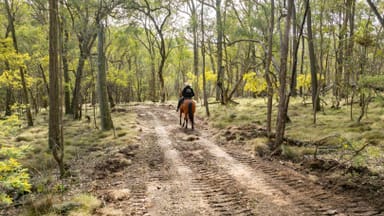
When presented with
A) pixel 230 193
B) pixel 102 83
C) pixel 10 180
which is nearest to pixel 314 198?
pixel 230 193

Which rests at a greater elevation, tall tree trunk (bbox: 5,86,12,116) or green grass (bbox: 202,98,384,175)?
tall tree trunk (bbox: 5,86,12,116)

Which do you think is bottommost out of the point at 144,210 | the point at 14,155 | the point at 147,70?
the point at 144,210

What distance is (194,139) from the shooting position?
39.5ft

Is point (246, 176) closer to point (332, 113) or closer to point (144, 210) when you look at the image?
point (144, 210)

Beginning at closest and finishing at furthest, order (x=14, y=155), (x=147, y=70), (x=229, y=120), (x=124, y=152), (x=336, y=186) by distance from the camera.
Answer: (x=14, y=155) < (x=336, y=186) < (x=124, y=152) < (x=229, y=120) < (x=147, y=70)

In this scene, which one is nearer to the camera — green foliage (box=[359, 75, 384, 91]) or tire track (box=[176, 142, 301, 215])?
tire track (box=[176, 142, 301, 215])

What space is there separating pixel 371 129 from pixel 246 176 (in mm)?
7501

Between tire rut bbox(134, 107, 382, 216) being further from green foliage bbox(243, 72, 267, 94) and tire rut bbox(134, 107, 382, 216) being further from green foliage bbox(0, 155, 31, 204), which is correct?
green foliage bbox(243, 72, 267, 94)

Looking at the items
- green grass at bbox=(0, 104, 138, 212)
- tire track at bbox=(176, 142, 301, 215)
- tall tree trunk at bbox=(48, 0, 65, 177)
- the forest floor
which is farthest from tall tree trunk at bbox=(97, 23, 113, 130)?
tire track at bbox=(176, 142, 301, 215)

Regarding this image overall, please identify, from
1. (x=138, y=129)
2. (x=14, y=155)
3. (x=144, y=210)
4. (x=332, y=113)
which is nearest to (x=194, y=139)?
(x=138, y=129)

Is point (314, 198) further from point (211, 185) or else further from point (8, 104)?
point (8, 104)

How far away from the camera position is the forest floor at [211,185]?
5305mm

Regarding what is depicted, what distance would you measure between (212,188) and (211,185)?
20cm

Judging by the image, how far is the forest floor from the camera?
5.30m
